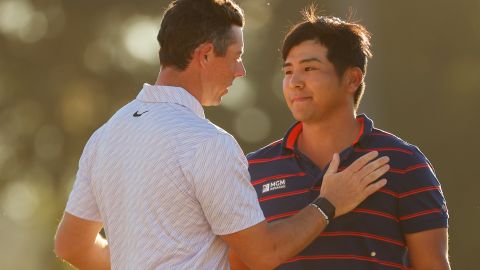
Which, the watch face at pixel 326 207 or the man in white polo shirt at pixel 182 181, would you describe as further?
the watch face at pixel 326 207

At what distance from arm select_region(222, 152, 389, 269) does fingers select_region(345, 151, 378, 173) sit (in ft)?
0.12

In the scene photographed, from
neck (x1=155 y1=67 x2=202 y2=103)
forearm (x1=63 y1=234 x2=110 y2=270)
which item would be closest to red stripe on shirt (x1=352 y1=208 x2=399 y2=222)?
neck (x1=155 y1=67 x2=202 y2=103)

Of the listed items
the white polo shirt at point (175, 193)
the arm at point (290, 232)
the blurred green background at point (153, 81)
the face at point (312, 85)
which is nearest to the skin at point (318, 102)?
the face at point (312, 85)

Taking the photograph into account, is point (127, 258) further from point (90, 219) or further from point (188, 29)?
point (188, 29)

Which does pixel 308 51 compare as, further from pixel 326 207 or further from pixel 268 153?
pixel 326 207

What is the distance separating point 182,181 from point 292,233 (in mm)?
428

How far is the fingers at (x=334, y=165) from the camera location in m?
4.58

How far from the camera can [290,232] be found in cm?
405

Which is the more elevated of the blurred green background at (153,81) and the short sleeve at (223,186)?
the short sleeve at (223,186)

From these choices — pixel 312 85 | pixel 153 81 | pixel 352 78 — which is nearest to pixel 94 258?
pixel 312 85

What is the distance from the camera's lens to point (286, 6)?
15695 millimetres

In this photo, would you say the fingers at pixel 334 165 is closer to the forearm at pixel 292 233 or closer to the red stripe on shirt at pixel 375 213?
the red stripe on shirt at pixel 375 213

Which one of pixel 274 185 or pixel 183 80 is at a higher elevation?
pixel 183 80

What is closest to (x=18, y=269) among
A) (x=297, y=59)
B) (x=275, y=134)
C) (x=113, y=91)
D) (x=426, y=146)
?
(x=113, y=91)
